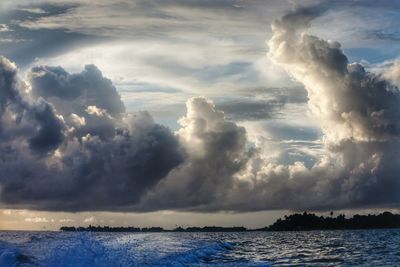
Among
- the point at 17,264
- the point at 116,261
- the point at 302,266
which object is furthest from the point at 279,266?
the point at 17,264

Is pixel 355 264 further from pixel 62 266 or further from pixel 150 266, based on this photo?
pixel 62 266

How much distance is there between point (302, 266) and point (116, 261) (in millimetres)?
18820

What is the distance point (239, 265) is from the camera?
5325 cm

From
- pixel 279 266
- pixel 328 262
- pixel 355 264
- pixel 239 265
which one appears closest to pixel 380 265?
pixel 355 264

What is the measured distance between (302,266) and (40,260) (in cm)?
2565

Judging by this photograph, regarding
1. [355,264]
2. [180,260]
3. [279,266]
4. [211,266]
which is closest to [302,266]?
[279,266]

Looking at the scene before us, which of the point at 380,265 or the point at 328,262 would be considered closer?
the point at 380,265

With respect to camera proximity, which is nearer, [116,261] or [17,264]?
[17,264]

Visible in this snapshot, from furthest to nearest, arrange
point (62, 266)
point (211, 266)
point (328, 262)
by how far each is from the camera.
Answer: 1. point (328, 262)
2. point (211, 266)
3. point (62, 266)

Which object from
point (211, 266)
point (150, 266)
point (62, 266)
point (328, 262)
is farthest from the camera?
point (328, 262)

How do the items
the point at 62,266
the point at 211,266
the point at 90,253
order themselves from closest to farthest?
the point at 62,266, the point at 90,253, the point at 211,266

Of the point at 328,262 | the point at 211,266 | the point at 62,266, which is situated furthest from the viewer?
the point at 328,262

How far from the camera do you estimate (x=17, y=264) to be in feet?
142

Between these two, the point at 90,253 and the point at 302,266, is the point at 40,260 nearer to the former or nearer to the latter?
the point at 90,253
